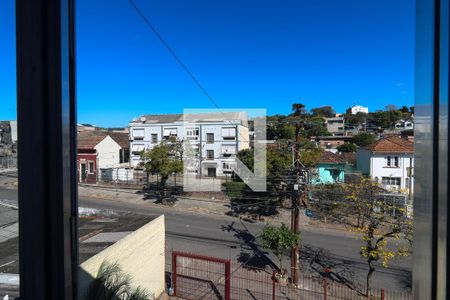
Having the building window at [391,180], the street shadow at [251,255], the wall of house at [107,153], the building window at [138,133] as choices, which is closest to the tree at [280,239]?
the street shadow at [251,255]

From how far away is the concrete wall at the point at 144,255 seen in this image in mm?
4453

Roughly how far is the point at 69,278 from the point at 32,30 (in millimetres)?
526

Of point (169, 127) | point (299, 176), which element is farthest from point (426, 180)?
point (169, 127)

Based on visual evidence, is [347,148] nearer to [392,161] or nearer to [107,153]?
[392,161]

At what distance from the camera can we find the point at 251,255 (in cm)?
856

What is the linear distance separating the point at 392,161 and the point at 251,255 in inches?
280

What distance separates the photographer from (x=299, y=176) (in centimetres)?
734

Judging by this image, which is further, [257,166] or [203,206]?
[203,206]

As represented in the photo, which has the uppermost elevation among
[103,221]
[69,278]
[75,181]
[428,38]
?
[428,38]

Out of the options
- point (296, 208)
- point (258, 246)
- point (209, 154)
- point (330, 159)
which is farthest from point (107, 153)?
point (296, 208)

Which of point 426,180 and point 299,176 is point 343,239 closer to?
point 299,176

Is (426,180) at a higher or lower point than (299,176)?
higher

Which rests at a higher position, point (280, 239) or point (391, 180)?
point (391, 180)

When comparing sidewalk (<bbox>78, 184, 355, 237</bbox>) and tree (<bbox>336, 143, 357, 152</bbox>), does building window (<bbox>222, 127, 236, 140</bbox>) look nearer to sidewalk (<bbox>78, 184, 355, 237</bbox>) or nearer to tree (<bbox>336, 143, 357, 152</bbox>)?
sidewalk (<bbox>78, 184, 355, 237</bbox>)
